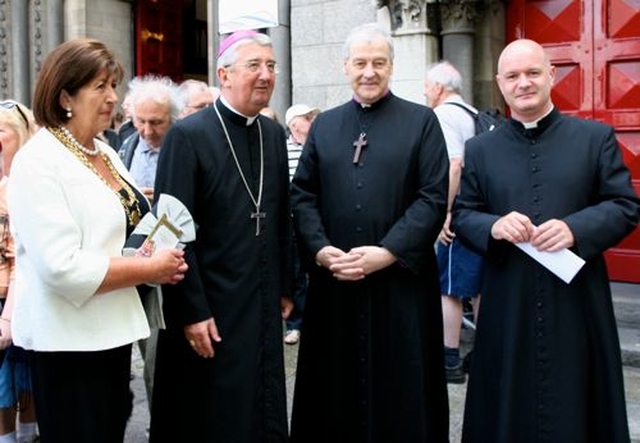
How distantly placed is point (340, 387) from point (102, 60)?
1.74 meters

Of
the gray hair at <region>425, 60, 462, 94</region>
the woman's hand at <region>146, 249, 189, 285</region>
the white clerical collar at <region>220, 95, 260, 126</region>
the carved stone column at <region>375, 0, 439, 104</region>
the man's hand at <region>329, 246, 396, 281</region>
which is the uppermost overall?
the carved stone column at <region>375, 0, 439, 104</region>

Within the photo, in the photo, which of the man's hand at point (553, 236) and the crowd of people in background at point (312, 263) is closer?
the crowd of people in background at point (312, 263)

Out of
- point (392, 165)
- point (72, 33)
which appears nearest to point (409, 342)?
point (392, 165)

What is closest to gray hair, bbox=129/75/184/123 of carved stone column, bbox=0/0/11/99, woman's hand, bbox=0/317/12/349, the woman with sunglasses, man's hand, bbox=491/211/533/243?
the woman with sunglasses

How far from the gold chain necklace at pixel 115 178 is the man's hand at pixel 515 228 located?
4.53 feet

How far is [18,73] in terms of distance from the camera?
997 cm

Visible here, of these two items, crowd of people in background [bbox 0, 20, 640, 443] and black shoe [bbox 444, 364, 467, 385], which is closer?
crowd of people in background [bbox 0, 20, 640, 443]

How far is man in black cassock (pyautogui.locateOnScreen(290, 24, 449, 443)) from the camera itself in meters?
3.29

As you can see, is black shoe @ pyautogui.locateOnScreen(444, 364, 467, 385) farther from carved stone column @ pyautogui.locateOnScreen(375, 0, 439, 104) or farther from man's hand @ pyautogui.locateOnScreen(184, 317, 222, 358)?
carved stone column @ pyautogui.locateOnScreen(375, 0, 439, 104)

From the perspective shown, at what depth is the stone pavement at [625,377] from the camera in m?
4.23

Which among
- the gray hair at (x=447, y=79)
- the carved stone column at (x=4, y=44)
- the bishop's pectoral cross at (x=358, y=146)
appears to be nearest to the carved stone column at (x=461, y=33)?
the gray hair at (x=447, y=79)

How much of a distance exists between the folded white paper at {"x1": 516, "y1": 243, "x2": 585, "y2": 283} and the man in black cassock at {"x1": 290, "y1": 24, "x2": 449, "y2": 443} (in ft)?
1.57

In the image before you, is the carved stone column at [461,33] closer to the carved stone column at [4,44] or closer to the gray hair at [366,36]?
the gray hair at [366,36]

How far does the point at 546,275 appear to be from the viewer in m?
3.06
